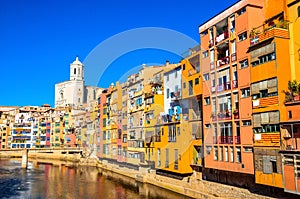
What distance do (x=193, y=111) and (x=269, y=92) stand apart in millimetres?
12558

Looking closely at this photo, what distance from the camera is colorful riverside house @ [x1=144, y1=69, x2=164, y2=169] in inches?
1649

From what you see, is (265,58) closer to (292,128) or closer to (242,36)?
(242,36)

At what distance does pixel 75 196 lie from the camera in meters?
36.2

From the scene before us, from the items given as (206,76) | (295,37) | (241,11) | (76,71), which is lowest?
(206,76)

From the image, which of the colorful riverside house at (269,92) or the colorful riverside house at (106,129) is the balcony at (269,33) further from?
the colorful riverside house at (106,129)

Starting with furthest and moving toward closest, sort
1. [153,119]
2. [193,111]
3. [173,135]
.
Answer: [153,119], [173,135], [193,111]

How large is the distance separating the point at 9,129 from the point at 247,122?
10184cm

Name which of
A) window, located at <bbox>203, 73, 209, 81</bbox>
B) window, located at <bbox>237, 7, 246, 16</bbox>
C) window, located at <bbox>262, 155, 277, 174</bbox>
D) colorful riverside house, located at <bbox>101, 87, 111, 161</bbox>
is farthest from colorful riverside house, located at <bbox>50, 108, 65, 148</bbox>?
window, located at <bbox>262, 155, 277, 174</bbox>

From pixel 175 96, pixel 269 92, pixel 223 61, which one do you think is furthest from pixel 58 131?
pixel 269 92

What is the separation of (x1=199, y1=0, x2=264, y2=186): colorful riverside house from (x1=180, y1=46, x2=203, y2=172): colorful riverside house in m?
1.77

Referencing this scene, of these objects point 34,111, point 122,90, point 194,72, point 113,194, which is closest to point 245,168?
point 194,72

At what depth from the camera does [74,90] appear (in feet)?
436

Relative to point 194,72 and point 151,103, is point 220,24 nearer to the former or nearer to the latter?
point 194,72

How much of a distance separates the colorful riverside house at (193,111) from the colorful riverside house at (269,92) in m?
9.22
